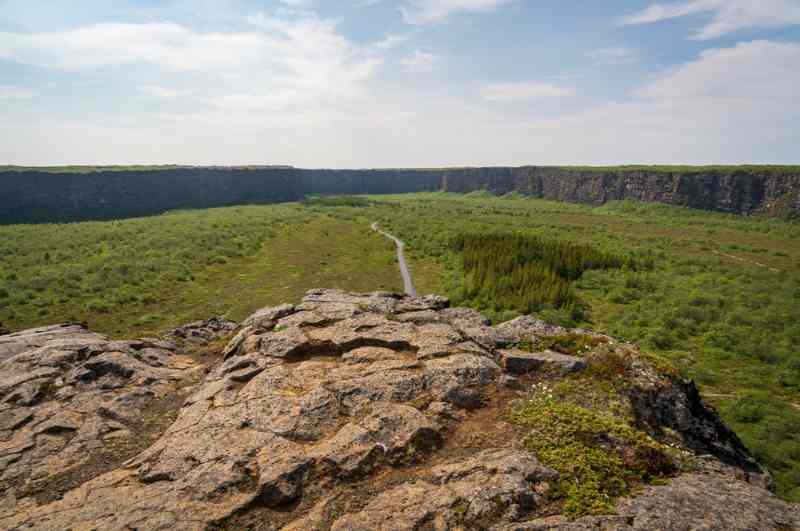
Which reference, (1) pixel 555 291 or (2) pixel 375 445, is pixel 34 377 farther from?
(1) pixel 555 291

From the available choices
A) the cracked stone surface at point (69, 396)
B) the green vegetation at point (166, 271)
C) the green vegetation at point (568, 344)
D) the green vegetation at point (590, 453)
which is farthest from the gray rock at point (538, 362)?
the green vegetation at point (166, 271)

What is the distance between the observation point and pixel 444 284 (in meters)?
35.2

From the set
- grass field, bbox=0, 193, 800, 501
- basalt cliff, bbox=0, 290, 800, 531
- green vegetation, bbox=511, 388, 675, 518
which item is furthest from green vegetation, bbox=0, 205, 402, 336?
green vegetation, bbox=511, 388, 675, 518

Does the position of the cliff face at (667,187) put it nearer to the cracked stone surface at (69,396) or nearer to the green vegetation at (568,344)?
the green vegetation at (568,344)

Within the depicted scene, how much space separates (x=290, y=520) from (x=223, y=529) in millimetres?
1050

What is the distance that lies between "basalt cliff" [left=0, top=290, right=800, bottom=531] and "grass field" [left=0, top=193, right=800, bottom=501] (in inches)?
257

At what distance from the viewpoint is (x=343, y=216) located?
8662 cm

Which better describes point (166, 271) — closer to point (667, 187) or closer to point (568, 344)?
point (568, 344)

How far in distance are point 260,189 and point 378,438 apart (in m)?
160

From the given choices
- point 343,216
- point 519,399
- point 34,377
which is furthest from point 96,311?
point 343,216

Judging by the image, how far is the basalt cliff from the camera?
261 inches

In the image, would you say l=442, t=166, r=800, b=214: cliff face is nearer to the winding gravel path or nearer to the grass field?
the grass field

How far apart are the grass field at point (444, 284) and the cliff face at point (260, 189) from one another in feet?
110

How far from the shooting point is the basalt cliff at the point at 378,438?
21.7 ft
